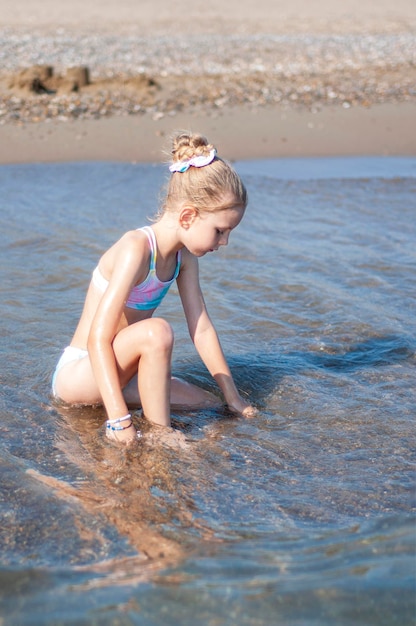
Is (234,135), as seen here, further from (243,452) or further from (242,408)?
(243,452)

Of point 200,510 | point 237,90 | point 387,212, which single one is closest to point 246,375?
point 200,510

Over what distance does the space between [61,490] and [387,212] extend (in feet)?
15.6

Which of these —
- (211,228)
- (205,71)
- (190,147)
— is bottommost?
(211,228)

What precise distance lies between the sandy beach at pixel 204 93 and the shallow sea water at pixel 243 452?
7.77ft

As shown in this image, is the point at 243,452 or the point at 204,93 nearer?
the point at 243,452

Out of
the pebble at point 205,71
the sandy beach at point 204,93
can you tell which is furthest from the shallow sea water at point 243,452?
the pebble at point 205,71

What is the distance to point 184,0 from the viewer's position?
26938mm

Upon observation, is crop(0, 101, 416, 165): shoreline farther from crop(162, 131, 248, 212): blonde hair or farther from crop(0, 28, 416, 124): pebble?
crop(162, 131, 248, 212): blonde hair

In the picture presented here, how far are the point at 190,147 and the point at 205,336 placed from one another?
88cm

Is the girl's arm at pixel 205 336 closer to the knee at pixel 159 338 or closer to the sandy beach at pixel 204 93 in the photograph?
the knee at pixel 159 338

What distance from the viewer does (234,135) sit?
31.3 ft

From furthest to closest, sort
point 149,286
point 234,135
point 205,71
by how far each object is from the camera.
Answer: point 205,71 < point 234,135 < point 149,286

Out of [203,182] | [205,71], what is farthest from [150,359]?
[205,71]

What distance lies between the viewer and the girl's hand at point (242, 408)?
3.83m
